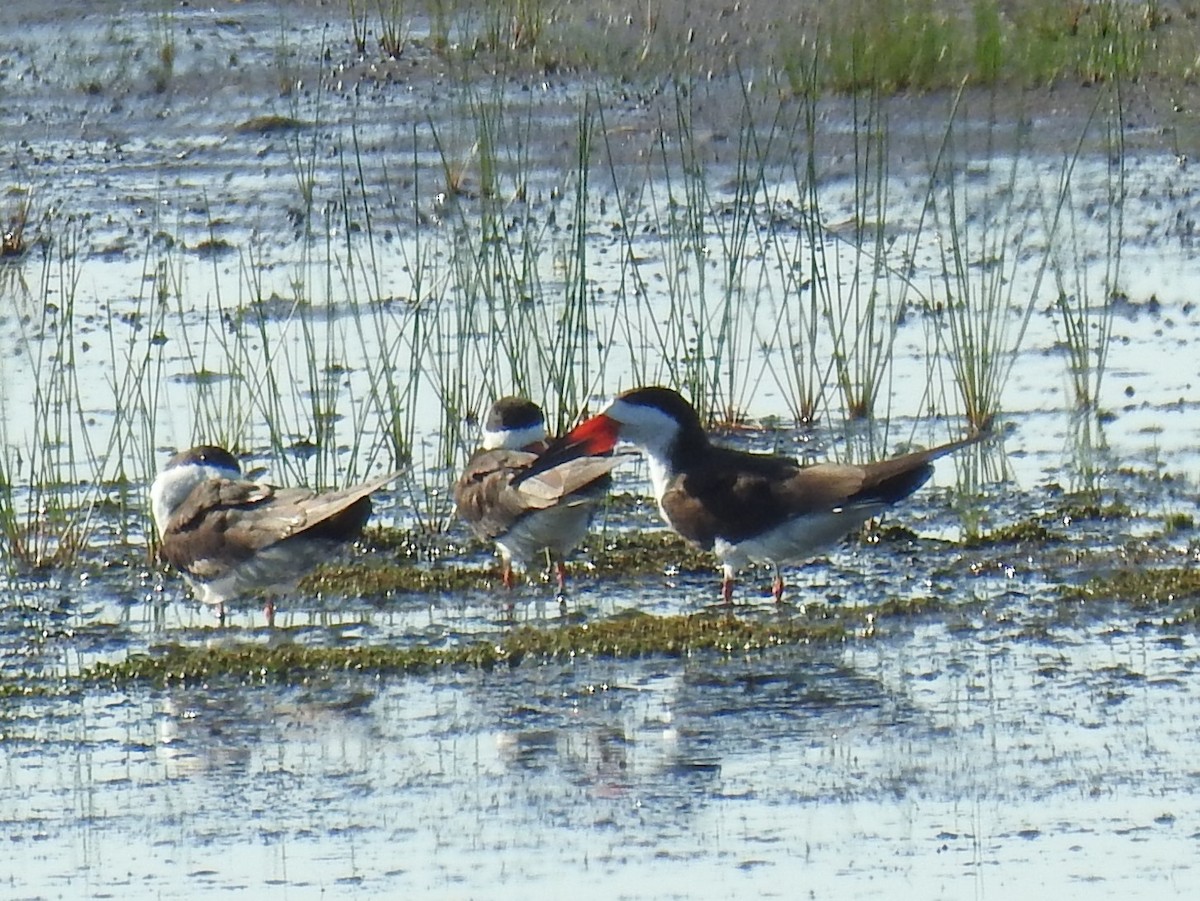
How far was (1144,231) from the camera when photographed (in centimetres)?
1350

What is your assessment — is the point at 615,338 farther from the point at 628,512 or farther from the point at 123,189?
the point at 123,189

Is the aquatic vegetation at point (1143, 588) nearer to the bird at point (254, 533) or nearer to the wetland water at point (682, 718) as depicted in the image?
the wetland water at point (682, 718)

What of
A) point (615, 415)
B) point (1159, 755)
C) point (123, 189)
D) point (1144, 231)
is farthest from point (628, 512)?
point (123, 189)

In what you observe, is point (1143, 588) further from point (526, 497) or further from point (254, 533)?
point (254, 533)

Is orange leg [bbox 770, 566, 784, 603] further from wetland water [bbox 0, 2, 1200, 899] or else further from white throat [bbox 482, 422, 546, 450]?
white throat [bbox 482, 422, 546, 450]

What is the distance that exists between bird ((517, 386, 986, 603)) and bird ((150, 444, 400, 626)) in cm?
70

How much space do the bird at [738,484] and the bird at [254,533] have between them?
0.70 m

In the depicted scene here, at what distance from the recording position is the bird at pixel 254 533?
7.89 m

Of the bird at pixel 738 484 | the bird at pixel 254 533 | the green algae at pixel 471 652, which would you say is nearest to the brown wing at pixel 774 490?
the bird at pixel 738 484

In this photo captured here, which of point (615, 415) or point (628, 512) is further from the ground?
point (615, 415)

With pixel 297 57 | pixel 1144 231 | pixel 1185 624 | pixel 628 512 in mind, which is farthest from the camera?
pixel 297 57

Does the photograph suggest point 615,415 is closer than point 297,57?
Yes

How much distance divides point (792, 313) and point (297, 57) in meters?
7.18

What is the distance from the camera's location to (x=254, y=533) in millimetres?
7938
